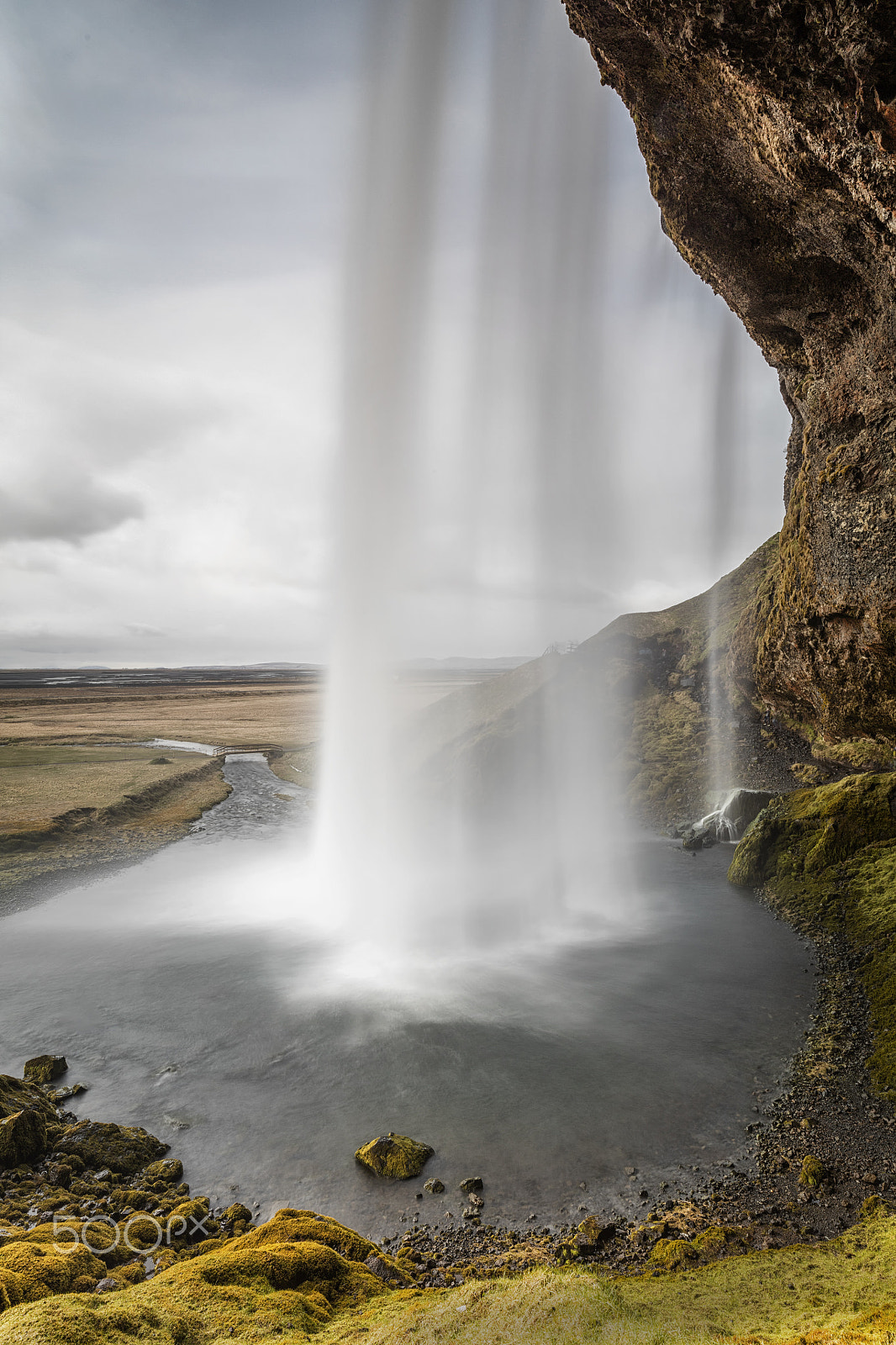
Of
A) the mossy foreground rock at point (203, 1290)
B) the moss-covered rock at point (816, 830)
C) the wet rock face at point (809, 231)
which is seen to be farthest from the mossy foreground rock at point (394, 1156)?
the moss-covered rock at point (816, 830)

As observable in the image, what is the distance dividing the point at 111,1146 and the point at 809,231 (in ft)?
67.8

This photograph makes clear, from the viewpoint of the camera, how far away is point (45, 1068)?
42.5 feet

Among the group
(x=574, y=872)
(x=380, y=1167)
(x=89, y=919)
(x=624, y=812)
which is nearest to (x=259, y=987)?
(x=380, y=1167)

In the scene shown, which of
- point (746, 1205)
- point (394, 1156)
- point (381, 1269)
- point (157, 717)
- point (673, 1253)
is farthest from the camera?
point (157, 717)

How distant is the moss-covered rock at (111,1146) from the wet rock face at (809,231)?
650 inches

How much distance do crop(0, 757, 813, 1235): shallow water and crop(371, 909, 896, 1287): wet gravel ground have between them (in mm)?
310

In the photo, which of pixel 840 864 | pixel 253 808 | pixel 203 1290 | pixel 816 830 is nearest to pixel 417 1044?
pixel 203 1290

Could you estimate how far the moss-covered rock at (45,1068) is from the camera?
504 inches

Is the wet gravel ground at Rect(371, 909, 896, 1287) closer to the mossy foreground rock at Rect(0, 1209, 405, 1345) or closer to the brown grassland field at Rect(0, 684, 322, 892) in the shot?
the mossy foreground rock at Rect(0, 1209, 405, 1345)

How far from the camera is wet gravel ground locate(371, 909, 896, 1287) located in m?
8.33

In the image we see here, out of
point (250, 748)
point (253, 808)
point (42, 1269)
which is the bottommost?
point (253, 808)

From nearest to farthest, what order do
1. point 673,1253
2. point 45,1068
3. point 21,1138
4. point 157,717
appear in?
point 673,1253 → point 21,1138 → point 45,1068 → point 157,717

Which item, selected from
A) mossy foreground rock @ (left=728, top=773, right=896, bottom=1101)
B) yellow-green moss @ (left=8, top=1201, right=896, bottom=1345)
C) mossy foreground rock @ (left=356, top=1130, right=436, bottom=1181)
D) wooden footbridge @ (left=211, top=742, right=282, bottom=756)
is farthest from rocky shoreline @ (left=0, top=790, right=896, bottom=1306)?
wooden footbridge @ (left=211, top=742, right=282, bottom=756)

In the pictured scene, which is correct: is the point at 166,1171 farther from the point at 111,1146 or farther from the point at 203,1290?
the point at 203,1290
